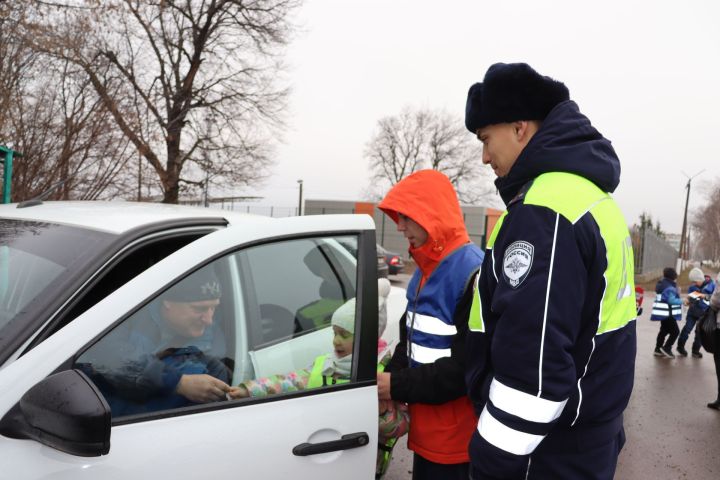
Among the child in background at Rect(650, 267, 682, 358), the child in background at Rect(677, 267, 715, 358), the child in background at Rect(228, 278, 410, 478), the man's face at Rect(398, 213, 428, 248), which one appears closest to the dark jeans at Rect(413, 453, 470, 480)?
the child in background at Rect(228, 278, 410, 478)

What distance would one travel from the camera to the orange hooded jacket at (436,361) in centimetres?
203

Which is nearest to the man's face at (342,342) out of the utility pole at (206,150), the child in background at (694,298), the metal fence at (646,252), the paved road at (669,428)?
the paved road at (669,428)

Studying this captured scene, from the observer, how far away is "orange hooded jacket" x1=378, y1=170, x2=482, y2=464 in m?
2.03

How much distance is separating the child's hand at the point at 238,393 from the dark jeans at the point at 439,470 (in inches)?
33.7

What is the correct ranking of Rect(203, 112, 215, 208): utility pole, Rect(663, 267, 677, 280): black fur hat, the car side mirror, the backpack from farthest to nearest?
Rect(203, 112, 215, 208): utility pole → Rect(663, 267, 677, 280): black fur hat → the backpack → the car side mirror

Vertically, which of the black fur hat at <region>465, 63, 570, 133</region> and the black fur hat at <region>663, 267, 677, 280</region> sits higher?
the black fur hat at <region>465, 63, 570, 133</region>

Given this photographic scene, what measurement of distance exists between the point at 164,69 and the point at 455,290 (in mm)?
22579

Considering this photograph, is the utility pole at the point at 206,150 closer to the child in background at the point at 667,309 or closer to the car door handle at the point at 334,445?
the child in background at the point at 667,309

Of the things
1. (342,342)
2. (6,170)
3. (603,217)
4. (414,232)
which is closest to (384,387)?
(342,342)

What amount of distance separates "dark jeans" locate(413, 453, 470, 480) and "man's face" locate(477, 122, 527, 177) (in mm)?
1140

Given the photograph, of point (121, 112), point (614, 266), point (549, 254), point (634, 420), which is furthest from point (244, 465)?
point (121, 112)

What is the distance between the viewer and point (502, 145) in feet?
5.75

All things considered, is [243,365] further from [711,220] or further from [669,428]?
[711,220]

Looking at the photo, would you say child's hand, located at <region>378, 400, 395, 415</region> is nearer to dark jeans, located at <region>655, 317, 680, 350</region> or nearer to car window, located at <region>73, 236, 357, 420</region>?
car window, located at <region>73, 236, 357, 420</region>
